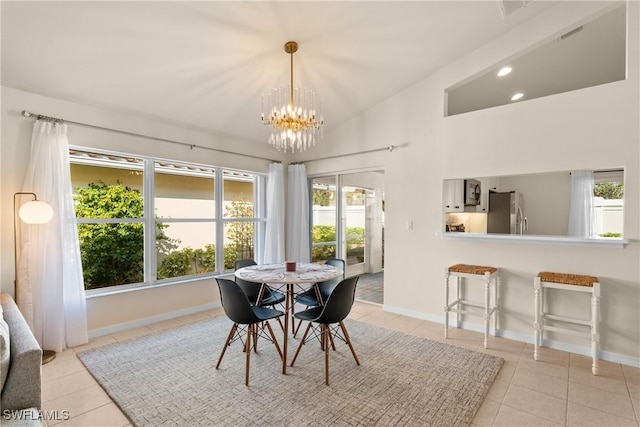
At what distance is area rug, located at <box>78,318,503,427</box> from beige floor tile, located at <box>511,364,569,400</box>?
0.18 meters

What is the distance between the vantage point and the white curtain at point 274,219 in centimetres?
491

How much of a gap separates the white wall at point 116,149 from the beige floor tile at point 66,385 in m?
0.89

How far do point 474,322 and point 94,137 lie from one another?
467 centimetres

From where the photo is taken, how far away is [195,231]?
170 inches

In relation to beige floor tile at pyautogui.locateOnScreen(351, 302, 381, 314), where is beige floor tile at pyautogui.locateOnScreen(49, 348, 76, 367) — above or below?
above

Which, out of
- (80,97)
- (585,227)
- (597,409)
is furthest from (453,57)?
(80,97)

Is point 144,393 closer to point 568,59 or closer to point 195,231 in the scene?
point 195,231

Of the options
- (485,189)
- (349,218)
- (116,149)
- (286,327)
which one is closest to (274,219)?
(349,218)

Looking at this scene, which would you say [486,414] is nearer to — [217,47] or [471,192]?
[471,192]

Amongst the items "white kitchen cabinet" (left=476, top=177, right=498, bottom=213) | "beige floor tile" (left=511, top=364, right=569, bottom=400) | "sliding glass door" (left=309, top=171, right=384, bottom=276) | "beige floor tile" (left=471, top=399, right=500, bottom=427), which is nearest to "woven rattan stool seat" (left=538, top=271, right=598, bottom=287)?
"beige floor tile" (left=511, top=364, right=569, bottom=400)

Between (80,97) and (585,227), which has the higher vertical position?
(80,97)

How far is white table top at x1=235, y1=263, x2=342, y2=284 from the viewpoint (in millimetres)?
2613

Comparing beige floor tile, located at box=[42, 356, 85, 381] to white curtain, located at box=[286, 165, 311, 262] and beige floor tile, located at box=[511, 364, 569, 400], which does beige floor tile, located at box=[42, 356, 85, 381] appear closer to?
white curtain, located at box=[286, 165, 311, 262]

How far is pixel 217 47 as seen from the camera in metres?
2.84
